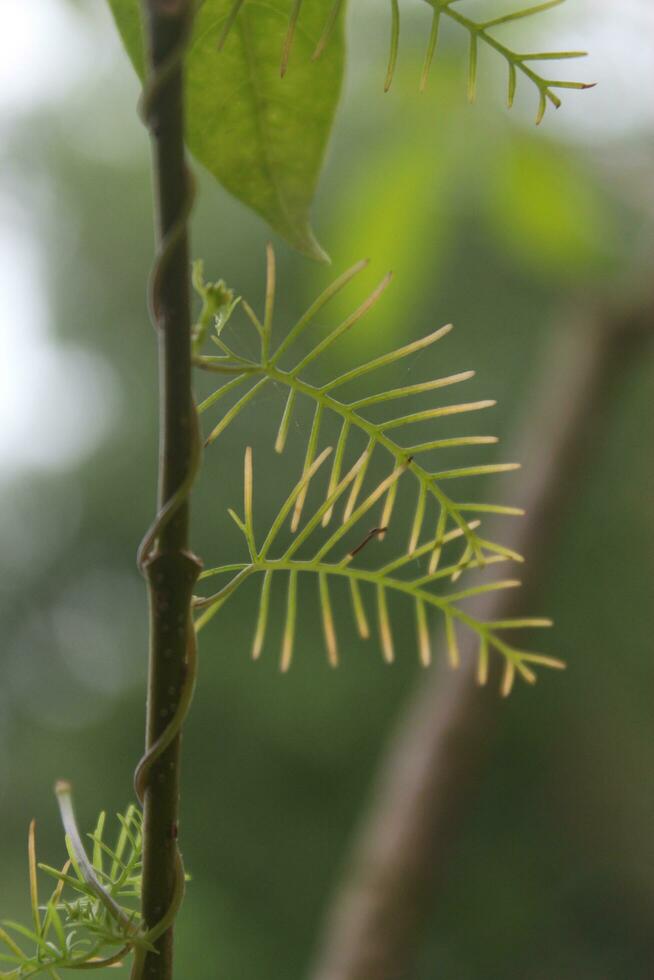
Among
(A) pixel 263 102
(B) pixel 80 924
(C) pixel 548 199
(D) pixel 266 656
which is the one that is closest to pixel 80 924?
(B) pixel 80 924

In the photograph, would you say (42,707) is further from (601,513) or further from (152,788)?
(152,788)

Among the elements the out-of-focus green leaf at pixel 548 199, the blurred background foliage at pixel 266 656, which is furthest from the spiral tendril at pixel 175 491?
the blurred background foliage at pixel 266 656

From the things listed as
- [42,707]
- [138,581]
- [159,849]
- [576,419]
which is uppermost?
[576,419]

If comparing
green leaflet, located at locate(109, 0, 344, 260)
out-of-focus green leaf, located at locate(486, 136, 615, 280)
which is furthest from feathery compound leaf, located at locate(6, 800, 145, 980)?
out-of-focus green leaf, located at locate(486, 136, 615, 280)

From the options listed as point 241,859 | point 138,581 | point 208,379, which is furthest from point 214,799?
A: point 208,379

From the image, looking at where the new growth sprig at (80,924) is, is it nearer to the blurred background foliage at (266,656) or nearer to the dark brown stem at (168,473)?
the dark brown stem at (168,473)

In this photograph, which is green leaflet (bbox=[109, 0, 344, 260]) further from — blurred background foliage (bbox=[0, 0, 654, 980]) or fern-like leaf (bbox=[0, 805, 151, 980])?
blurred background foliage (bbox=[0, 0, 654, 980])

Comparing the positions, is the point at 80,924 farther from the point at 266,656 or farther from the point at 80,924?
the point at 266,656
